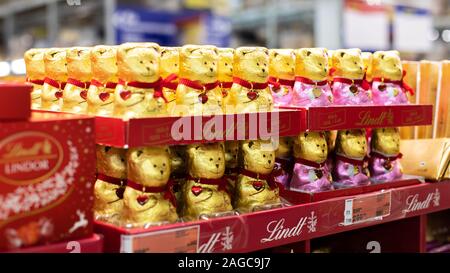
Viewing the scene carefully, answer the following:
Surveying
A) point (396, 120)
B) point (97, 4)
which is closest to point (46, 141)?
point (396, 120)

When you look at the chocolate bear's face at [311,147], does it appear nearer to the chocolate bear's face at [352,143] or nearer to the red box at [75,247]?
the chocolate bear's face at [352,143]

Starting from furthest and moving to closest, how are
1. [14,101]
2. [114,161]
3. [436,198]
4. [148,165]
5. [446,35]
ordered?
[446,35]
[436,198]
[114,161]
[148,165]
[14,101]

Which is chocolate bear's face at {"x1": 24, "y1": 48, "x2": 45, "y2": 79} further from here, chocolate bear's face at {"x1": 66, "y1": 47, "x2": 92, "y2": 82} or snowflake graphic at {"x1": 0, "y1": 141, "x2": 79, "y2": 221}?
snowflake graphic at {"x1": 0, "y1": 141, "x2": 79, "y2": 221}

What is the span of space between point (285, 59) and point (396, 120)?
0.57 m

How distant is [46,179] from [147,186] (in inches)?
13.0

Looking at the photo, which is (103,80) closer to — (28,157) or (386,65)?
(28,157)

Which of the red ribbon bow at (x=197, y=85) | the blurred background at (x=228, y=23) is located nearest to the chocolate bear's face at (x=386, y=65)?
the red ribbon bow at (x=197, y=85)

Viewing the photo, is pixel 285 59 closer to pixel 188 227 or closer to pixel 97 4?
pixel 188 227

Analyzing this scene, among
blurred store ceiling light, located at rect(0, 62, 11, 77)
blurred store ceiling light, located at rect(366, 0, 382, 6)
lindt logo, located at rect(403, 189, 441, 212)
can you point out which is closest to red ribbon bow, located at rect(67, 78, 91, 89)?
lindt logo, located at rect(403, 189, 441, 212)

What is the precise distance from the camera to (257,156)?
214cm

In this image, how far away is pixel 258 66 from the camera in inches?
84.6

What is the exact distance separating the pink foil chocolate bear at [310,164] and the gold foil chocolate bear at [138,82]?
0.67 metres

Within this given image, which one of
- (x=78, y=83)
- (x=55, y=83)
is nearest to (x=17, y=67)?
(x=55, y=83)
